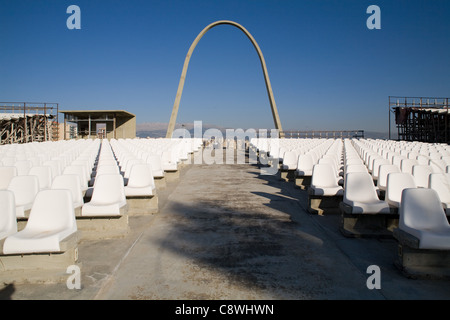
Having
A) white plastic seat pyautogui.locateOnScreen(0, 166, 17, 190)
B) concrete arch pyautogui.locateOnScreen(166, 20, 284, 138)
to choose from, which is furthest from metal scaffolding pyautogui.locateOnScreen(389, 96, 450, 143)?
white plastic seat pyautogui.locateOnScreen(0, 166, 17, 190)

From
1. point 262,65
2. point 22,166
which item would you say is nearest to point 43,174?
point 22,166

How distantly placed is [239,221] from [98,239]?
2271mm

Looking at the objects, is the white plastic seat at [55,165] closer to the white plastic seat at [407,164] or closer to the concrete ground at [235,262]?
the concrete ground at [235,262]

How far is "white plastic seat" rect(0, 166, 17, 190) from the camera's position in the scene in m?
6.18

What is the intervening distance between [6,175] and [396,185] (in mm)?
6821

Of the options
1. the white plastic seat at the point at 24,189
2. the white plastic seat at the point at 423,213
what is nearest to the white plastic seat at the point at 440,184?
the white plastic seat at the point at 423,213

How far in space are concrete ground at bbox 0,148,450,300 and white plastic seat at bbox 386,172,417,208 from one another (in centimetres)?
80

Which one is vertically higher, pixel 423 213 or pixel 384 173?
pixel 384 173

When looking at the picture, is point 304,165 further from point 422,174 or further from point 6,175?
point 6,175

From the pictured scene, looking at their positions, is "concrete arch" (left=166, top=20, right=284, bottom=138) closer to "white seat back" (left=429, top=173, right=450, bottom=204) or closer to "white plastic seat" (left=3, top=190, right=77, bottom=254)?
"white seat back" (left=429, top=173, right=450, bottom=204)

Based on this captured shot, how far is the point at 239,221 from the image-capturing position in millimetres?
5793

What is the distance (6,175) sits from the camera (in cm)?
625

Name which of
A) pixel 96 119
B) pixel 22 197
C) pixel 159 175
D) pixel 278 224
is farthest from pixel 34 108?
pixel 278 224

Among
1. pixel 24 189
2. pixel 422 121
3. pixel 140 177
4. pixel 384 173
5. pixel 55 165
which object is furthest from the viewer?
pixel 422 121
